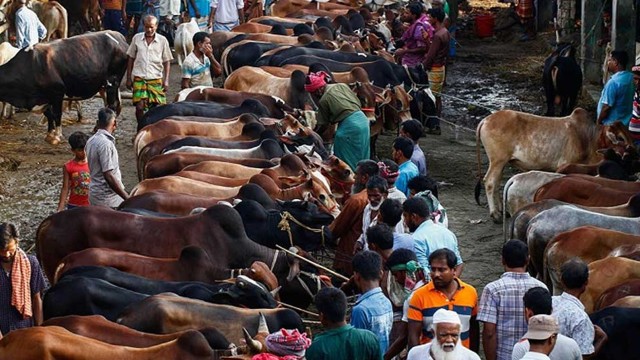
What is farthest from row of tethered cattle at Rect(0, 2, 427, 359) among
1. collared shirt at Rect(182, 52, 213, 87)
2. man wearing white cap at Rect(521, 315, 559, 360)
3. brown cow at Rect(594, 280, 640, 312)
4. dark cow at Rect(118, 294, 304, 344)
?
brown cow at Rect(594, 280, 640, 312)

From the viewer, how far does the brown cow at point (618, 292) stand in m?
9.00

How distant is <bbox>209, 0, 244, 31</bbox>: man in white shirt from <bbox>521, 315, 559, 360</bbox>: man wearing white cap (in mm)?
14779

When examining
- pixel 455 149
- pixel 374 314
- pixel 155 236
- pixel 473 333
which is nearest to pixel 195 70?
pixel 455 149

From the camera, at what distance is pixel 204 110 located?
14.4 meters

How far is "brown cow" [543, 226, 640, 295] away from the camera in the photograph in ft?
33.1

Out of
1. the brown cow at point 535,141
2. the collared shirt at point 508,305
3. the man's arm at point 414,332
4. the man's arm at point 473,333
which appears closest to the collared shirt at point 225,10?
the brown cow at point 535,141

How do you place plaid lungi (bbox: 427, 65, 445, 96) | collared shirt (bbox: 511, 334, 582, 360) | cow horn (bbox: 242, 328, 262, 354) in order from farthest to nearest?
plaid lungi (bbox: 427, 65, 445, 96) → cow horn (bbox: 242, 328, 262, 354) → collared shirt (bbox: 511, 334, 582, 360)

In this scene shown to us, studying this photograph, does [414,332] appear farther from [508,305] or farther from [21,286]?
[21,286]

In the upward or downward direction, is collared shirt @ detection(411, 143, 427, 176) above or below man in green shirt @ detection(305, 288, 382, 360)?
below

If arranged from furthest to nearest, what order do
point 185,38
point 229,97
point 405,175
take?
point 185,38 < point 229,97 < point 405,175

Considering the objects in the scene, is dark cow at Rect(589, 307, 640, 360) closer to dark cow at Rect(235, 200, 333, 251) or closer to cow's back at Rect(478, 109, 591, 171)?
dark cow at Rect(235, 200, 333, 251)

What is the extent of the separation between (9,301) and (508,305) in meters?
3.47

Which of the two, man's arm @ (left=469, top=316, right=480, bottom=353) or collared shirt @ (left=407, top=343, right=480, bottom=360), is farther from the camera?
man's arm @ (left=469, top=316, right=480, bottom=353)

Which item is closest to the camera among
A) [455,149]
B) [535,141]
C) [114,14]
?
[535,141]
